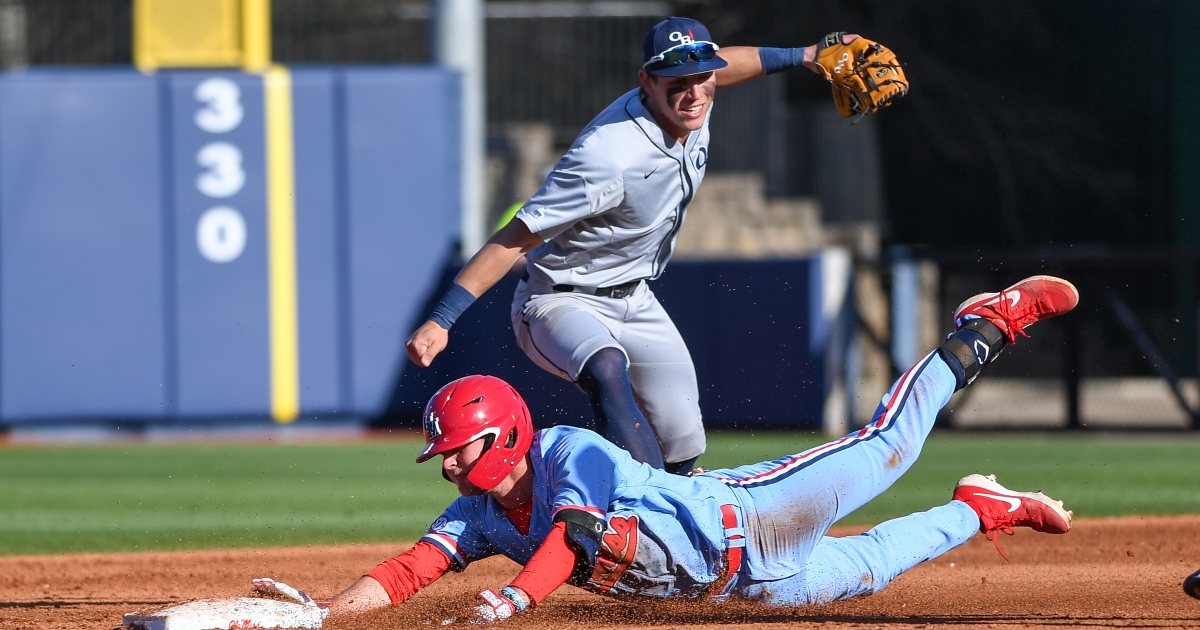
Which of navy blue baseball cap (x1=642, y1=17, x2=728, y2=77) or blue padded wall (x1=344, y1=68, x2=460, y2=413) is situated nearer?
navy blue baseball cap (x1=642, y1=17, x2=728, y2=77)

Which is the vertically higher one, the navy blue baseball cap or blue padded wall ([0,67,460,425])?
the navy blue baseball cap

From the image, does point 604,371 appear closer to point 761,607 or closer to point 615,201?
point 615,201

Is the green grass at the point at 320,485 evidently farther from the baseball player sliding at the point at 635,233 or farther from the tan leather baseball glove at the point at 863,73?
the tan leather baseball glove at the point at 863,73

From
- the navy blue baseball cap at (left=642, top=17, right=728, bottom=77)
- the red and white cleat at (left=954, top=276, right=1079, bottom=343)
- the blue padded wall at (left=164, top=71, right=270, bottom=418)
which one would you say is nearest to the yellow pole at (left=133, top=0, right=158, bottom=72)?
the blue padded wall at (left=164, top=71, right=270, bottom=418)

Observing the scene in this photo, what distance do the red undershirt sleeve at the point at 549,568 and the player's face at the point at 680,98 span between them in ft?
5.65

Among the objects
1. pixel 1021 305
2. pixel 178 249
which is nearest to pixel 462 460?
pixel 1021 305

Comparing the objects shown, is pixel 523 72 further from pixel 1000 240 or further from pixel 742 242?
pixel 1000 240

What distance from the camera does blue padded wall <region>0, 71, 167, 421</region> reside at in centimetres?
1160

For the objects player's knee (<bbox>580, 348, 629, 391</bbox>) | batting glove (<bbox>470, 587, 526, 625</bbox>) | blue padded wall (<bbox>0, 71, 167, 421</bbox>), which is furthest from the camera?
blue padded wall (<bbox>0, 71, 167, 421</bbox>)

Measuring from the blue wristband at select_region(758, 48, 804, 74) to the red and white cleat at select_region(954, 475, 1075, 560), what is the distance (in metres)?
1.66

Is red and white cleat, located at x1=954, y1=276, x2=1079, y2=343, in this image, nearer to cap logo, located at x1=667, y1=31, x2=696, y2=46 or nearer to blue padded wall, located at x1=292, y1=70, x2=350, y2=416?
cap logo, located at x1=667, y1=31, x2=696, y2=46

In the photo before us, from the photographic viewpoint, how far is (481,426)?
3869 millimetres

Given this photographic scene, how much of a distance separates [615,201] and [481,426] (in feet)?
3.98

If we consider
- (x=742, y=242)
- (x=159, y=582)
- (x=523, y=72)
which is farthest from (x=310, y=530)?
(x=523, y=72)
